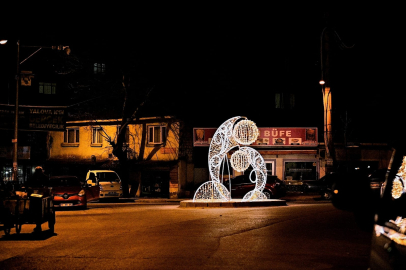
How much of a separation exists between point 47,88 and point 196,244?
193 feet

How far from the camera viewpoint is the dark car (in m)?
28.8

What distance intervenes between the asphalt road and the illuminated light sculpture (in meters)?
5.91

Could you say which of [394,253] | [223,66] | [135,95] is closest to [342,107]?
[223,66]

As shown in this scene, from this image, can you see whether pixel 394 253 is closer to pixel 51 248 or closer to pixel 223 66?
pixel 51 248

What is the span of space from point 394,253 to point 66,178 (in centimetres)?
2304

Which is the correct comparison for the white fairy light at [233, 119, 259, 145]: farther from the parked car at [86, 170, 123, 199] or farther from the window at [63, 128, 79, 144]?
the window at [63, 128, 79, 144]

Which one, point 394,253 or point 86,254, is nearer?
point 394,253

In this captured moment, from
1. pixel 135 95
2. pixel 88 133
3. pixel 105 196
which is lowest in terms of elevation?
pixel 105 196

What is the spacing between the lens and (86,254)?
34.8 ft

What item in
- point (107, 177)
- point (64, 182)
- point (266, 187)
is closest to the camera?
point (64, 182)

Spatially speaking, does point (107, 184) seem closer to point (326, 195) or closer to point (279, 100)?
point (326, 195)

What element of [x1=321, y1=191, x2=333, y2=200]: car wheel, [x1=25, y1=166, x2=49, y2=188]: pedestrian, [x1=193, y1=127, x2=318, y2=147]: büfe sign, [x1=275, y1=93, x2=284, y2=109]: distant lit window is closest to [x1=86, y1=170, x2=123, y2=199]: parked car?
[x1=193, y1=127, x2=318, y2=147]: büfe sign

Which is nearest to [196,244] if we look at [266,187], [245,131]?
[245,131]

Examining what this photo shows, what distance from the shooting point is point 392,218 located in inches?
187
